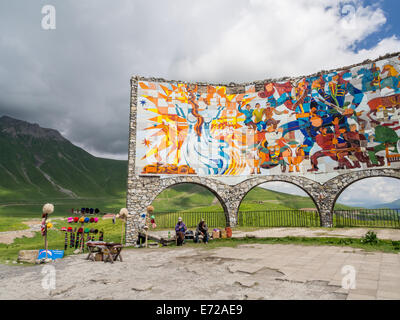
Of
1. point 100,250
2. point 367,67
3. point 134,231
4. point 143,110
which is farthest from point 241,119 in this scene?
point 100,250

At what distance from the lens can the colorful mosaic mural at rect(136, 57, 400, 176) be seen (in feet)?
53.7

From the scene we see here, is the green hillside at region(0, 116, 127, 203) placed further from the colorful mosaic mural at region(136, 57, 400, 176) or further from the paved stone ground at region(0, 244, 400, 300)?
the paved stone ground at region(0, 244, 400, 300)

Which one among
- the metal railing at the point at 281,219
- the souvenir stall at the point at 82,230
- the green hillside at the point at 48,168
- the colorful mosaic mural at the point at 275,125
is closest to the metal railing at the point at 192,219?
the metal railing at the point at 281,219

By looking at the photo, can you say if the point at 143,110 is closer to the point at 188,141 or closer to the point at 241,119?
the point at 188,141

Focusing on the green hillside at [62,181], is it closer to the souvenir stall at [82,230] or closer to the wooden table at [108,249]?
the souvenir stall at [82,230]

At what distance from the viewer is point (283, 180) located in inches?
730

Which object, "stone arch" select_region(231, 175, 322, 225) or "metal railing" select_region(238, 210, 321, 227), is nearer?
"stone arch" select_region(231, 175, 322, 225)

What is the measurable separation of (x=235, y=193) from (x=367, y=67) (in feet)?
43.1

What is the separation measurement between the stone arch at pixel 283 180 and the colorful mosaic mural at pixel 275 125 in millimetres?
531

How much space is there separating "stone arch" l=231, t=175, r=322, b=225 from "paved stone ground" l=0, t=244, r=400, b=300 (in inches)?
372

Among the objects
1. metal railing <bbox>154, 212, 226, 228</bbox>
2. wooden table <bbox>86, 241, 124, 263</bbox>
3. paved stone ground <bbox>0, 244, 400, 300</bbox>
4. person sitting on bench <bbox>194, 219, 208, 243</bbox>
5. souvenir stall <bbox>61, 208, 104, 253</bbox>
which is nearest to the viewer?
paved stone ground <bbox>0, 244, 400, 300</bbox>

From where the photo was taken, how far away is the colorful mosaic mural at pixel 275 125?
1636 cm

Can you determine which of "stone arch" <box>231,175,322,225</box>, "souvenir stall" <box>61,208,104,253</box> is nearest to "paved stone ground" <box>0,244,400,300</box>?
"souvenir stall" <box>61,208,104,253</box>

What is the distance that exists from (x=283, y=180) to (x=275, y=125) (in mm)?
4506
